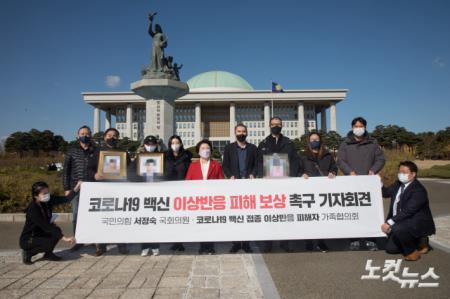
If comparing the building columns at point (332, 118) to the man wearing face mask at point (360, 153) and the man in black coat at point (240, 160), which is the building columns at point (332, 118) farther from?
the man in black coat at point (240, 160)

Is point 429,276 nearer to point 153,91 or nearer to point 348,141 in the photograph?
point 348,141

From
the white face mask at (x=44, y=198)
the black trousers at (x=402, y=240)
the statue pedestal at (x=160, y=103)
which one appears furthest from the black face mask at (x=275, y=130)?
the statue pedestal at (x=160, y=103)

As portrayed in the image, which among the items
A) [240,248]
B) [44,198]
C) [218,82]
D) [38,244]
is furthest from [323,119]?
[38,244]

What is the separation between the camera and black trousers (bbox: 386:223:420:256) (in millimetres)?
5043

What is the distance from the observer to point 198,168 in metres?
5.73

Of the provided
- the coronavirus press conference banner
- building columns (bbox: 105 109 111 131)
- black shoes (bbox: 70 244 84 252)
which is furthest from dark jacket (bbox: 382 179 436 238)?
building columns (bbox: 105 109 111 131)

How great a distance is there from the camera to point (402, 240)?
506 centimetres

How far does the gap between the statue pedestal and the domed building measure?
5431cm

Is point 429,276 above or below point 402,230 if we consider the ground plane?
below

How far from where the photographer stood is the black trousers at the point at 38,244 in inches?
198

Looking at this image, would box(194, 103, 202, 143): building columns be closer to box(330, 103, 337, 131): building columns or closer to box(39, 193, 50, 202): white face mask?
box(330, 103, 337, 131): building columns

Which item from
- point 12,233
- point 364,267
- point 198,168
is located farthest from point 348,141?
point 12,233

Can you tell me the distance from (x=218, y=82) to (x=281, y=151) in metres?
78.6

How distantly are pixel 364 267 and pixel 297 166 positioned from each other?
205cm
